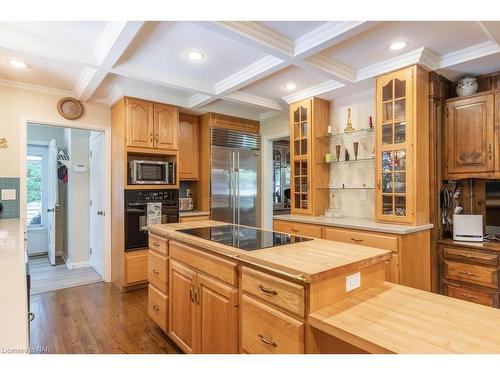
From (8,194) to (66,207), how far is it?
5.87 ft

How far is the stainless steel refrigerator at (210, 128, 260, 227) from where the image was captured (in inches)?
176

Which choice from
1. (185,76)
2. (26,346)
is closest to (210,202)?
(185,76)

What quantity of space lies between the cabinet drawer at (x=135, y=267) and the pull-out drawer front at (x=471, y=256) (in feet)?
10.9

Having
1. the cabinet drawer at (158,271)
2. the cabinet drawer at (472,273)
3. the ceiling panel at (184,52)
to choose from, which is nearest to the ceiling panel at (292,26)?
the ceiling panel at (184,52)

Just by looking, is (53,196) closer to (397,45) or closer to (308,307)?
(308,307)

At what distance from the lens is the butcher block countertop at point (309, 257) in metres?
1.29

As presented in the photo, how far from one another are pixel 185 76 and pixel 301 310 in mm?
2791

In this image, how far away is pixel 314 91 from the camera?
3.61 metres

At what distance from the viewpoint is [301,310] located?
1248 mm

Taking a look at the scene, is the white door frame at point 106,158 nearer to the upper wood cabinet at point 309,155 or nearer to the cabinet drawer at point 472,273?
the upper wood cabinet at point 309,155

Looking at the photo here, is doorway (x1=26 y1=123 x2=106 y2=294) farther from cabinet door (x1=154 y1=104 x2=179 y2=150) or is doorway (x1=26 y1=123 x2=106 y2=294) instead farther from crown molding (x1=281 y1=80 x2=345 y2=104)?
crown molding (x1=281 y1=80 x2=345 y2=104)

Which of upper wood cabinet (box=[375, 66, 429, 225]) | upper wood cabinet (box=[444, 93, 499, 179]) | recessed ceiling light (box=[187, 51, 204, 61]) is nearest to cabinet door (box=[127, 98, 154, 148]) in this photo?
recessed ceiling light (box=[187, 51, 204, 61])

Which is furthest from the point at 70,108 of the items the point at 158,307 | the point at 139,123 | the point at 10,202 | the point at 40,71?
the point at 158,307
